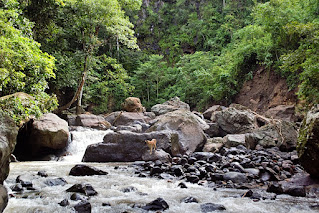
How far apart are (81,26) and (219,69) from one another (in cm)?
1337

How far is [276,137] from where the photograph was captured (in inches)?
391

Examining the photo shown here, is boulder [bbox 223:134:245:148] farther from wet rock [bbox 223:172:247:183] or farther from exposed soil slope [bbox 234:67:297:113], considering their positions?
exposed soil slope [bbox 234:67:297:113]

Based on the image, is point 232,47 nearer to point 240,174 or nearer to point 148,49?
point 148,49

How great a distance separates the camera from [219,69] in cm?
2434

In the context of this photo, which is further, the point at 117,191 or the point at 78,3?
the point at 78,3

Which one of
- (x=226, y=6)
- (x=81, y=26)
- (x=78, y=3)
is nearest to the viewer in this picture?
(x=78, y=3)

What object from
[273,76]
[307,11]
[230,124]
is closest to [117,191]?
[230,124]

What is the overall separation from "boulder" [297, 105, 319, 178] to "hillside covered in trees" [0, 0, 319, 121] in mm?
4599

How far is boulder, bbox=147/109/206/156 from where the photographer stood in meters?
9.10

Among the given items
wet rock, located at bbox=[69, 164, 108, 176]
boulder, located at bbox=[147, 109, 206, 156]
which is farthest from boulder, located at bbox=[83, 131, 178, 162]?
wet rock, located at bbox=[69, 164, 108, 176]

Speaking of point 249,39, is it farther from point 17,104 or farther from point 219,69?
point 17,104

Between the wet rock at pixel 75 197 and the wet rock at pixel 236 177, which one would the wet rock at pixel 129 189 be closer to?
the wet rock at pixel 75 197

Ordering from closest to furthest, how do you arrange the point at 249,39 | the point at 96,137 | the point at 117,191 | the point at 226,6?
the point at 117,191 → the point at 96,137 → the point at 249,39 → the point at 226,6

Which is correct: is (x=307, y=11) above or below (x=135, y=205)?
above
